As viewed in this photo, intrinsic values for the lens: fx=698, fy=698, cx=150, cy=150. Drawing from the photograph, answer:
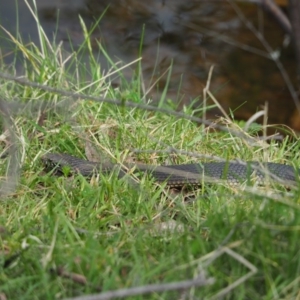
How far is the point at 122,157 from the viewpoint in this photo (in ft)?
13.2

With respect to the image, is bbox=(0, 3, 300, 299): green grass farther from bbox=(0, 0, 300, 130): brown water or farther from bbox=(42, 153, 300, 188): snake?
bbox=(0, 0, 300, 130): brown water

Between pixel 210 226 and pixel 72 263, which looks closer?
pixel 72 263

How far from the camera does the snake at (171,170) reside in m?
3.77

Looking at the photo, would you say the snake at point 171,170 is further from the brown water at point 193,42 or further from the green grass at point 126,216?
the brown water at point 193,42

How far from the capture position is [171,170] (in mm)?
3711

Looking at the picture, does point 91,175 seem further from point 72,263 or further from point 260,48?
point 260,48

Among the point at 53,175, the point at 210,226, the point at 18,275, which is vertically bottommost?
the point at 53,175

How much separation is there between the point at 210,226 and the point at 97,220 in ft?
2.30

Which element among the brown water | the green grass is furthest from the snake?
the brown water

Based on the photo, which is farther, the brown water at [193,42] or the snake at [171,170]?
the brown water at [193,42]

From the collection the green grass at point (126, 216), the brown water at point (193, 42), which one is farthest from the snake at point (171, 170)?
the brown water at point (193, 42)

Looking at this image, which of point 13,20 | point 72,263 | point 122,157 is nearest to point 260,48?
point 13,20

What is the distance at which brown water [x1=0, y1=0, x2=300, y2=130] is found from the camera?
7844 millimetres

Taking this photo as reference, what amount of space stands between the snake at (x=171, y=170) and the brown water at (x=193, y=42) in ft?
11.0
